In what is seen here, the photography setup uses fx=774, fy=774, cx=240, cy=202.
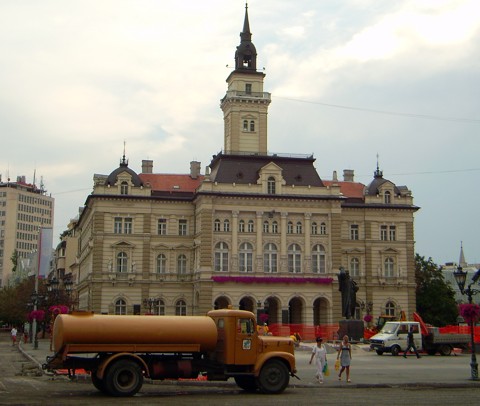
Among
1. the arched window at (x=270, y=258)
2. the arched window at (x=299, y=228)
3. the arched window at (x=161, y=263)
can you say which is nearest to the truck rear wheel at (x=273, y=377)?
the arched window at (x=270, y=258)

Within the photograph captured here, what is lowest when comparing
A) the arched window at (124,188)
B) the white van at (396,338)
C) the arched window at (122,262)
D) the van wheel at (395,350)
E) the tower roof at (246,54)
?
the van wheel at (395,350)

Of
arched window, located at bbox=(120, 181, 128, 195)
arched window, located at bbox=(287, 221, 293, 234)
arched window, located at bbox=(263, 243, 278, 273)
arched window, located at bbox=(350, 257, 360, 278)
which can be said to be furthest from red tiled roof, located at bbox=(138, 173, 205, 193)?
arched window, located at bbox=(350, 257, 360, 278)

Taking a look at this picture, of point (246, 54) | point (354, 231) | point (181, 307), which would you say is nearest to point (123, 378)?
point (181, 307)

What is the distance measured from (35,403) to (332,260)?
6017cm

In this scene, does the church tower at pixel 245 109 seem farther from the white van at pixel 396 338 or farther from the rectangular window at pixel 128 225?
the white van at pixel 396 338

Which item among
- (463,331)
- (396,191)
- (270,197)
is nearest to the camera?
(463,331)

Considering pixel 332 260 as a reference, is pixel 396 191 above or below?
above

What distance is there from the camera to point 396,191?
88688 mm

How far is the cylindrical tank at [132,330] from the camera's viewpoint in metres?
25.0

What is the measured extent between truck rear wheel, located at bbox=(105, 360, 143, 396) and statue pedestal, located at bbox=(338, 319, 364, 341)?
3046 cm

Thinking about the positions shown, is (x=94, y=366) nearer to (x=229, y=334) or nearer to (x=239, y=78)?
(x=229, y=334)

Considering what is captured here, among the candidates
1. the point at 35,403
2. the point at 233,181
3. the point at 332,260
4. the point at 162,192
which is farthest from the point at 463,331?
the point at 35,403

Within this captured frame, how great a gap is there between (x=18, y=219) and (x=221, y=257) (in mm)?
122317

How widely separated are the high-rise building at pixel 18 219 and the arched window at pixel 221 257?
4462 inches
